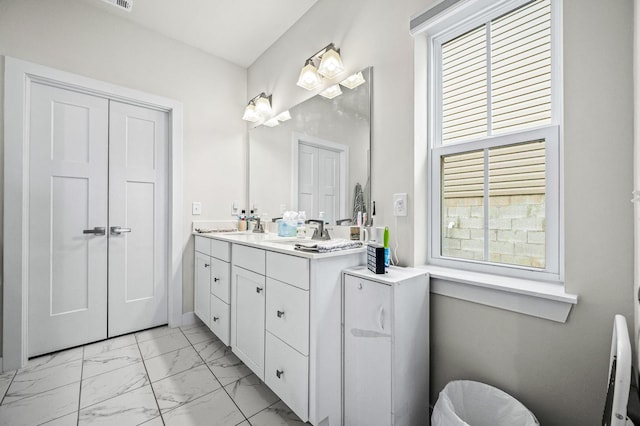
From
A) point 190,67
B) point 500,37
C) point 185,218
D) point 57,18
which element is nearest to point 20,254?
point 185,218

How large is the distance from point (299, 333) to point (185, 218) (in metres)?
1.82

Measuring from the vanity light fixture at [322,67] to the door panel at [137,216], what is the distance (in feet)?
4.79

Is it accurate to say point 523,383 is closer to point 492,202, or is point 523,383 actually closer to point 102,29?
point 492,202

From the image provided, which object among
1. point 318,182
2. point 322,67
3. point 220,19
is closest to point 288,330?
point 318,182

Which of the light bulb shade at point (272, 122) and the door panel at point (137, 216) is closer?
the door panel at point (137, 216)

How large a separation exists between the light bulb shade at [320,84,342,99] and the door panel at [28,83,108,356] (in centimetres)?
183

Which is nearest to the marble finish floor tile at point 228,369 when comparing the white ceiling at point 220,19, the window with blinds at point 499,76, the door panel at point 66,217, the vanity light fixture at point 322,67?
the door panel at point 66,217

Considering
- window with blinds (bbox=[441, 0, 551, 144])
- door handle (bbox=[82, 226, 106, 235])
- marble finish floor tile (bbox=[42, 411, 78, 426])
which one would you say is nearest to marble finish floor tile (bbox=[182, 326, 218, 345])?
marble finish floor tile (bbox=[42, 411, 78, 426])

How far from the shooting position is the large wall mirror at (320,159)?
5.42ft

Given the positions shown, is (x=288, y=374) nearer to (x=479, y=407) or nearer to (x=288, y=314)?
(x=288, y=314)

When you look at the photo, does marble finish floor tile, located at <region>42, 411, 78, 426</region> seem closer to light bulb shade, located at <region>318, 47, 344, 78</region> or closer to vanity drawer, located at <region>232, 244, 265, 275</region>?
vanity drawer, located at <region>232, 244, 265, 275</region>

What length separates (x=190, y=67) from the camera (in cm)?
257

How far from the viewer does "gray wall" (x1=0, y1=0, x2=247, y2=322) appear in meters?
1.89

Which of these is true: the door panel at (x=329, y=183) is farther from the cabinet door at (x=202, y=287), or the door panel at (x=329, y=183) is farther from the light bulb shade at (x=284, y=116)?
the cabinet door at (x=202, y=287)
